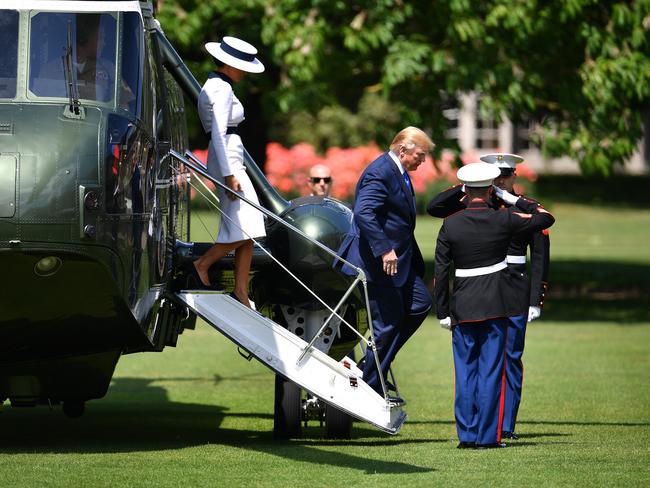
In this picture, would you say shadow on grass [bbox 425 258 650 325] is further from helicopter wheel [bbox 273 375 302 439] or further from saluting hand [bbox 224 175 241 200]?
saluting hand [bbox 224 175 241 200]

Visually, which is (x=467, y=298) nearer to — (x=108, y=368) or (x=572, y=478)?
(x=572, y=478)

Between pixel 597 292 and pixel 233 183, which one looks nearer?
pixel 233 183

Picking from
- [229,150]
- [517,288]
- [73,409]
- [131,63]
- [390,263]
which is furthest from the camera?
[73,409]

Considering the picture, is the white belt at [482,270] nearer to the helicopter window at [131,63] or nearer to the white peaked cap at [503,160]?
the white peaked cap at [503,160]

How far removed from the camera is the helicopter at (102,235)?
27.3 ft

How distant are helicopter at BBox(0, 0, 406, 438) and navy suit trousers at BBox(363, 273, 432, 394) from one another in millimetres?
258

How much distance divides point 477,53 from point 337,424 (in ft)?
36.8

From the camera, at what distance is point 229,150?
9.91 m

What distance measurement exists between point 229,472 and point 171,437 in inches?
85.4

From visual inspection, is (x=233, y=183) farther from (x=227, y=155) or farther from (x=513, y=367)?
(x=513, y=367)

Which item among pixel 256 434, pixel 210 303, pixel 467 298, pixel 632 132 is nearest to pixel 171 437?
pixel 256 434

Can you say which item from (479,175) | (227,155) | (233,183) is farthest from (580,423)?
(227,155)

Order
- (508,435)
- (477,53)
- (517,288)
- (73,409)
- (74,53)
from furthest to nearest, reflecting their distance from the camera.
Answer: (477,53) < (73,409) < (508,435) < (517,288) < (74,53)

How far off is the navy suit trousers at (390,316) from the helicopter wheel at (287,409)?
30.8 inches
